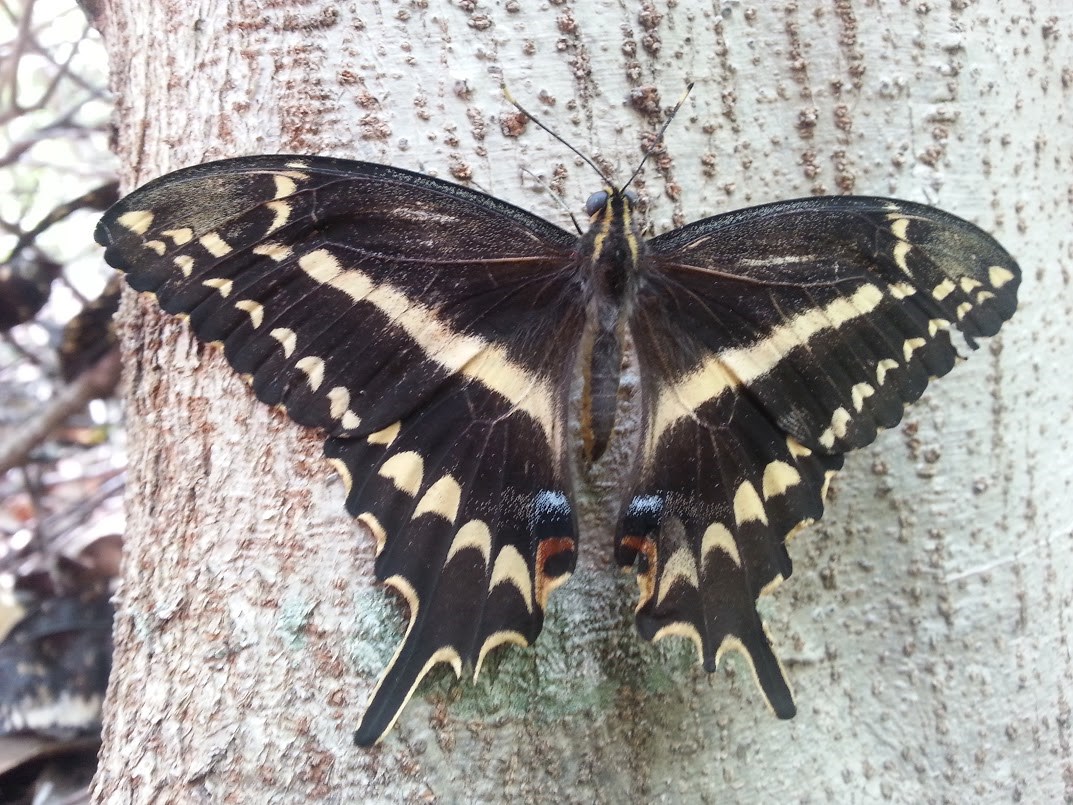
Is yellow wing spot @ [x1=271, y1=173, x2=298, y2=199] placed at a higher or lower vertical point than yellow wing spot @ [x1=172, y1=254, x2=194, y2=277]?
higher

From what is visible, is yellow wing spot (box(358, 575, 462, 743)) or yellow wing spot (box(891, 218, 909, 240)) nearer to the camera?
yellow wing spot (box(358, 575, 462, 743))

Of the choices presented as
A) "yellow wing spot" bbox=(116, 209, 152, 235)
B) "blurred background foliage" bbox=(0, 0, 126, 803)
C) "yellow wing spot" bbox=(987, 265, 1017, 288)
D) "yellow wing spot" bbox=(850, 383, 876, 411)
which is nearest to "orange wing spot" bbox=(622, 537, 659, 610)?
"yellow wing spot" bbox=(850, 383, 876, 411)

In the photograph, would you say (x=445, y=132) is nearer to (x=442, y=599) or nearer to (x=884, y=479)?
(x=442, y=599)

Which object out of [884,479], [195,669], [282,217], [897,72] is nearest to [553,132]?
[282,217]

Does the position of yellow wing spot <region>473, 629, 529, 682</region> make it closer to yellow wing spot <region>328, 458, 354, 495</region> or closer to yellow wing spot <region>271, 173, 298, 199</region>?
yellow wing spot <region>328, 458, 354, 495</region>

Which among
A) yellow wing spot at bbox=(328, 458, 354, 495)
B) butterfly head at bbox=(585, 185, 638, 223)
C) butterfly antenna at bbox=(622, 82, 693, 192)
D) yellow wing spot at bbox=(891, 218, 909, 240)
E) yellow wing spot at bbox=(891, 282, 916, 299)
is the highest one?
butterfly antenna at bbox=(622, 82, 693, 192)

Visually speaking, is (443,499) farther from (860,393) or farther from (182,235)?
(860,393)
